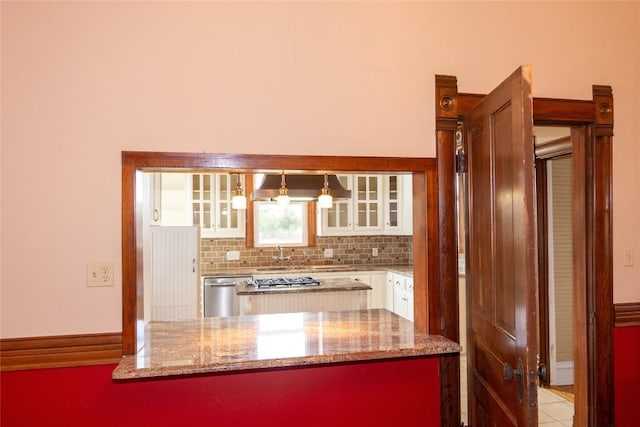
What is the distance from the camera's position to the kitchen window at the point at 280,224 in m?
6.01

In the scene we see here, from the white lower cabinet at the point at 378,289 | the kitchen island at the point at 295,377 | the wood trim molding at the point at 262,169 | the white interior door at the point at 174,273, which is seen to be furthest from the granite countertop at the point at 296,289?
the white lower cabinet at the point at 378,289

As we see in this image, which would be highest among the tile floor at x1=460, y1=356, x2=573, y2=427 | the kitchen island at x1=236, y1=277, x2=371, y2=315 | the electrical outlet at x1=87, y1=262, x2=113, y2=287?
the electrical outlet at x1=87, y1=262, x2=113, y2=287

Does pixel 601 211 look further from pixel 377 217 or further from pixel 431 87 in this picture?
pixel 377 217

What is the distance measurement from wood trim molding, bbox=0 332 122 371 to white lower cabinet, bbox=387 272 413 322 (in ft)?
12.0

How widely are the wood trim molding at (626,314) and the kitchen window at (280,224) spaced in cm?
424

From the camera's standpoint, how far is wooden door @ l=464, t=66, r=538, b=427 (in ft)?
4.55

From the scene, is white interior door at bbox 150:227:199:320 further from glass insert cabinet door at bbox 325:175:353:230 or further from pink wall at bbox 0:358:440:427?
pink wall at bbox 0:358:440:427

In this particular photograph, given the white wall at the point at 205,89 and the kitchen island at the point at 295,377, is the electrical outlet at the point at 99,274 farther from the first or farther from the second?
the kitchen island at the point at 295,377

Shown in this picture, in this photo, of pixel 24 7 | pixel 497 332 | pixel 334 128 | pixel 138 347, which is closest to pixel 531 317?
pixel 497 332

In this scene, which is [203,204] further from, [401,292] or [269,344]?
[269,344]

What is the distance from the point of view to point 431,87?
7.23 ft

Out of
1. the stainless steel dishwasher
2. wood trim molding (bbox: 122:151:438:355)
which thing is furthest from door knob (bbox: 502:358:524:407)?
the stainless steel dishwasher

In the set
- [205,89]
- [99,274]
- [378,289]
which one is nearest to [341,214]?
[378,289]

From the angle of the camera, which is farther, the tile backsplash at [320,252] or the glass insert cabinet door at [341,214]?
the glass insert cabinet door at [341,214]
